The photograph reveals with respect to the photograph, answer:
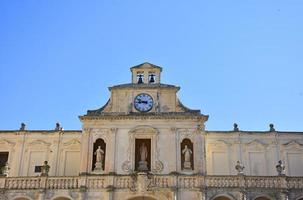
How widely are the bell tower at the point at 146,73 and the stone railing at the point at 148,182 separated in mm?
8404

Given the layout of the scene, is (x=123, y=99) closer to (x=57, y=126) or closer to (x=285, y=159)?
(x=57, y=126)

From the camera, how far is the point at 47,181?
1380 inches

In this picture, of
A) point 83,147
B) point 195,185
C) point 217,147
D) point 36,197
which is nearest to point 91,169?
point 83,147

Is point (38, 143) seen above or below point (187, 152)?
above

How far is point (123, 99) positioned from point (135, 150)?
428 cm

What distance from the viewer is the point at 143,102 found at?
38062mm

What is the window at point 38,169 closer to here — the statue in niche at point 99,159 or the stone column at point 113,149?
the statue in niche at point 99,159

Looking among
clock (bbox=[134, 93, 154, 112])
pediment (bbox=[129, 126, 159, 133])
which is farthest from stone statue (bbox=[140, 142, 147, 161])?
clock (bbox=[134, 93, 154, 112])

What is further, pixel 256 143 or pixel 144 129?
pixel 256 143

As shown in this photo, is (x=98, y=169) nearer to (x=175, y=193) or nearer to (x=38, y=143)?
(x=175, y=193)

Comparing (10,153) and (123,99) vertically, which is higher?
(123,99)

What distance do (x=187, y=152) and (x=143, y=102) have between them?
5.43 metres

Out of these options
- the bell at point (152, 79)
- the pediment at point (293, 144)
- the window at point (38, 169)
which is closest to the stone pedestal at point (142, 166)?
the bell at point (152, 79)

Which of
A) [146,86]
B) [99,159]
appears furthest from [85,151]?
[146,86]
